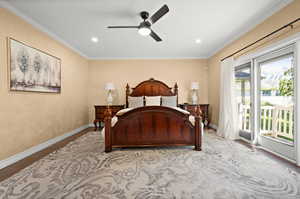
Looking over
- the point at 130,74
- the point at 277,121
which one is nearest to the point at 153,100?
the point at 130,74

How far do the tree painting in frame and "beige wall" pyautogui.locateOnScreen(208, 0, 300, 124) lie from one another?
4378mm

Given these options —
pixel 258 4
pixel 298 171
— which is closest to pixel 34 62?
pixel 258 4

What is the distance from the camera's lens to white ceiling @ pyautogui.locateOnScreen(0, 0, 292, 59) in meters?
2.20

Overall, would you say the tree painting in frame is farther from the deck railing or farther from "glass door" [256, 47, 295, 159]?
the deck railing

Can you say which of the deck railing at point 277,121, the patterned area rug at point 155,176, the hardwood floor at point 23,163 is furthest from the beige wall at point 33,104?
the deck railing at point 277,121

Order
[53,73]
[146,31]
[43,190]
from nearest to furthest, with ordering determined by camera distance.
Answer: [43,190] < [146,31] < [53,73]

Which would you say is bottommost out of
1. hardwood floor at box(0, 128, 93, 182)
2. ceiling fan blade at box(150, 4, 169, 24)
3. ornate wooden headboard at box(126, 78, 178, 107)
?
hardwood floor at box(0, 128, 93, 182)

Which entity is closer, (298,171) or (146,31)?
(298,171)

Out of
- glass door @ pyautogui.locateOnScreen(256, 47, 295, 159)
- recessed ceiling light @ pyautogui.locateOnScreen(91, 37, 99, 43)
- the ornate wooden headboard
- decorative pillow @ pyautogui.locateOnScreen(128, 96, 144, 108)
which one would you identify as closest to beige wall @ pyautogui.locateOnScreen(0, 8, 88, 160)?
recessed ceiling light @ pyautogui.locateOnScreen(91, 37, 99, 43)

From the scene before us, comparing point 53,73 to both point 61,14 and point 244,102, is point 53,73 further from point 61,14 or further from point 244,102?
point 244,102

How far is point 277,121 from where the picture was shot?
272 centimetres

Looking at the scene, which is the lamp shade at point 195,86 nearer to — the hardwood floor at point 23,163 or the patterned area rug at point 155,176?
the patterned area rug at point 155,176

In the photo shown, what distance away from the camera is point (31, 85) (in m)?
2.62

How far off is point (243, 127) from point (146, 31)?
136 inches
